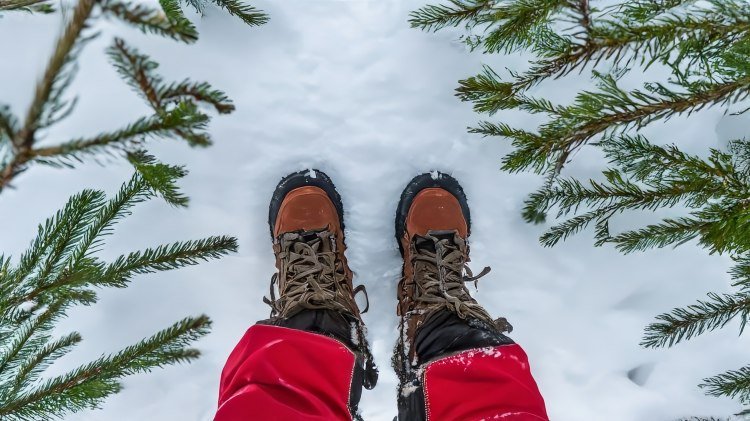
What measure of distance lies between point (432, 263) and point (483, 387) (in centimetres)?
67

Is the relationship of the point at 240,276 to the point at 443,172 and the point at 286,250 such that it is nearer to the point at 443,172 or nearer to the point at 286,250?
the point at 286,250

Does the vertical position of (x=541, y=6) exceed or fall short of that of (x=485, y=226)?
it falls short

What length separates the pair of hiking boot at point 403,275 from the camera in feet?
5.26

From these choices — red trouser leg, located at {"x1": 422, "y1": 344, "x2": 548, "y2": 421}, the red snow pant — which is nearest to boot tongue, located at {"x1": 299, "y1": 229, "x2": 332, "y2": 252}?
the red snow pant

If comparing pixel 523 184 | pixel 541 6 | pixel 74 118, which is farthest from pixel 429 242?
pixel 74 118

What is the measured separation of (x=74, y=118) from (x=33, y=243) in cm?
122

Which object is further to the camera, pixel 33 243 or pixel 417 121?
pixel 417 121

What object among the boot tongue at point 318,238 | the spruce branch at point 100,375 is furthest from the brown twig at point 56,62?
the boot tongue at point 318,238

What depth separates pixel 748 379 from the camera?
52.2 inches

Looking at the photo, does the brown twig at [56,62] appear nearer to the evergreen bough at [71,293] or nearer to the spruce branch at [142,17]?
the spruce branch at [142,17]

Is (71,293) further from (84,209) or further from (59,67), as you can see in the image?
(59,67)

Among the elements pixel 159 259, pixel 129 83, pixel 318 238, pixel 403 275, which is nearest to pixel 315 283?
pixel 318 238

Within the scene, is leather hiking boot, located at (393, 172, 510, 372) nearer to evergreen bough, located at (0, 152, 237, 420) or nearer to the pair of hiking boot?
the pair of hiking boot

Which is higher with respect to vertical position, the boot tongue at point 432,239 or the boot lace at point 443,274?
the boot tongue at point 432,239
